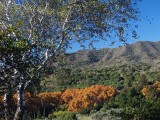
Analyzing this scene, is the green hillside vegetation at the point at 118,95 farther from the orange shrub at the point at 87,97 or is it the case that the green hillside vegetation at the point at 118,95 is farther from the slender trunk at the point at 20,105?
the orange shrub at the point at 87,97

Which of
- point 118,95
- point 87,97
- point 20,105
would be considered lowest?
point 118,95

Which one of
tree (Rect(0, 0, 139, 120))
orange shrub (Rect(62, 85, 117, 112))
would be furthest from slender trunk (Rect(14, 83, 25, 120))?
orange shrub (Rect(62, 85, 117, 112))

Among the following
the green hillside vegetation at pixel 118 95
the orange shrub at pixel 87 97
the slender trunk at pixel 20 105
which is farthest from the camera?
the orange shrub at pixel 87 97

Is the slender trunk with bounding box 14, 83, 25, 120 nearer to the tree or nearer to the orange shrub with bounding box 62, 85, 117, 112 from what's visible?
the tree

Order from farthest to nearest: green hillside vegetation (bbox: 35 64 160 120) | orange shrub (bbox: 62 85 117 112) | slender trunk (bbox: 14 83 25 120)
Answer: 1. orange shrub (bbox: 62 85 117 112)
2. green hillside vegetation (bbox: 35 64 160 120)
3. slender trunk (bbox: 14 83 25 120)

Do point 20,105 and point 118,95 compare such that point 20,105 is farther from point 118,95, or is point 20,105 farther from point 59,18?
point 118,95

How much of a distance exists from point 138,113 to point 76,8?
26.3 ft

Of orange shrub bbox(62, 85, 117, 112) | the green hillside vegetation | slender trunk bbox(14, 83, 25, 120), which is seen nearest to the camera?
slender trunk bbox(14, 83, 25, 120)

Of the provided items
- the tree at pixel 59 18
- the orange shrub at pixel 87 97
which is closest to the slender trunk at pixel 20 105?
the tree at pixel 59 18

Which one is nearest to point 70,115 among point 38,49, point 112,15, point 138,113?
point 138,113

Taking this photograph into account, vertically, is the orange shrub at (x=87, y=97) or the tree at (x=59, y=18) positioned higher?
the tree at (x=59, y=18)

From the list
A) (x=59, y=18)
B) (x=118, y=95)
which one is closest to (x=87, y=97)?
(x=118, y=95)

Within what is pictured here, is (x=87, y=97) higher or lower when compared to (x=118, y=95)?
higher

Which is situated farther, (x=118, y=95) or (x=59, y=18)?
(x=118, y=95)
